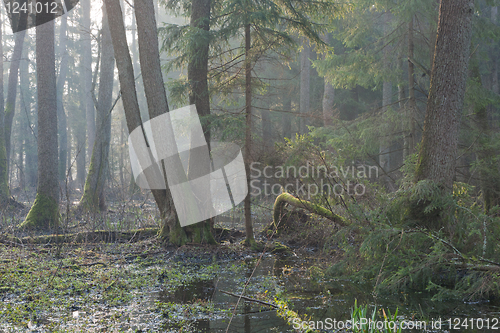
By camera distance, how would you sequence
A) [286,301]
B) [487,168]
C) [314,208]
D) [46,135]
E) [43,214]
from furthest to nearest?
[46,135] < [43,214] < [487,168] < [314,208] < [286,301]

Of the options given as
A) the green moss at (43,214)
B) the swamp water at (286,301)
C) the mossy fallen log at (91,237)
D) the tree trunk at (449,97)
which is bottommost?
the swamp water at (286,301)

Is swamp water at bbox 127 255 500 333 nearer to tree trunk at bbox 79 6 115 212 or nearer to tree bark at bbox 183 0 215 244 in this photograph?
tree bark at bbox 183 0 215 244

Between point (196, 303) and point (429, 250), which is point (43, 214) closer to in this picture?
point (196, 303)

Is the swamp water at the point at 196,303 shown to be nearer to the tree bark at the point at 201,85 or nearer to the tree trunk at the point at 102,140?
the tree bark at the point at 201,85

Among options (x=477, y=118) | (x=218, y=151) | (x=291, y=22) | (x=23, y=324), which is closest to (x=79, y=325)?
(x=23, y=324)

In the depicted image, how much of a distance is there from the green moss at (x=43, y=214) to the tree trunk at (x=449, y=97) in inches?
358

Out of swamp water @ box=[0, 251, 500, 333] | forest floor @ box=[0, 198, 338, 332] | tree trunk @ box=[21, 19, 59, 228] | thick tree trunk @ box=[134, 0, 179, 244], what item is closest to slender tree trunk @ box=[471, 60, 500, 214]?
forest floor @ box=[0, 198, 338, 332]

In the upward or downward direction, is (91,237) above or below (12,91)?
below

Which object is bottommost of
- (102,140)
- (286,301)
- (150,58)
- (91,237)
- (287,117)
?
(286,301)

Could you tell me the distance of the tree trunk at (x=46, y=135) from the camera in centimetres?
1037

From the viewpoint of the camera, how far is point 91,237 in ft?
29.9

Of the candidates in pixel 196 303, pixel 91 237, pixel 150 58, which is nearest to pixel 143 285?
pixel 196 303

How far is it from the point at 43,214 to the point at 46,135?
222 cm

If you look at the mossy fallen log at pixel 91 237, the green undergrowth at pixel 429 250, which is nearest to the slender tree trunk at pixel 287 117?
the mossy fallen log at pixel 91 237
